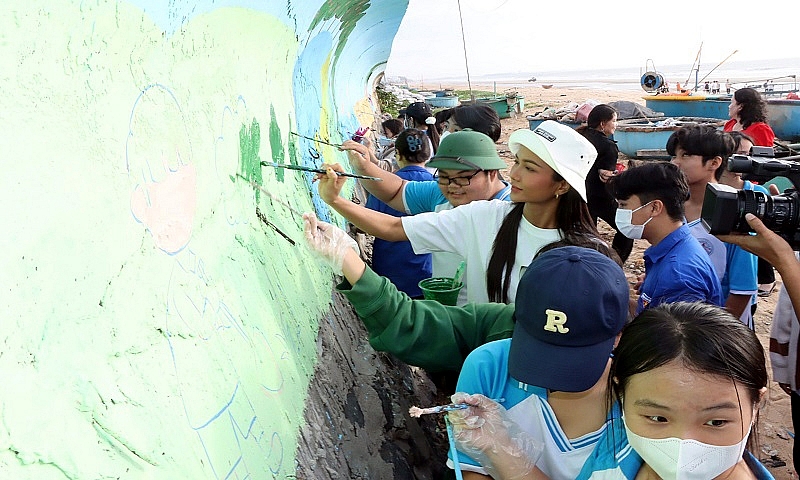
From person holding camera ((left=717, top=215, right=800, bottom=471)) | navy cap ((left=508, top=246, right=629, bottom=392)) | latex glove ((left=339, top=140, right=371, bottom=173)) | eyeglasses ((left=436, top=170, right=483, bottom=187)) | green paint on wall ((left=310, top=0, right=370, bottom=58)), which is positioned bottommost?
person holding camera ((left=717, top=215, right=800, bottom=471))

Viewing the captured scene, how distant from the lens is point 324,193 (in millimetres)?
2592

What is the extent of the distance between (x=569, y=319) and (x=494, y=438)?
14.8 inches

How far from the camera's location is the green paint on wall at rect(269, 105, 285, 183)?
3.46 m

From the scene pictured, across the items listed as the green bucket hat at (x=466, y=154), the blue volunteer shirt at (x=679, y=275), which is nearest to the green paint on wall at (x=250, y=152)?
the green bucket hat at (x=466, y=154)

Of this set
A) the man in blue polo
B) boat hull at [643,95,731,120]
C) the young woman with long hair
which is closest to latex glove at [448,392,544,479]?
the young woman with long hair

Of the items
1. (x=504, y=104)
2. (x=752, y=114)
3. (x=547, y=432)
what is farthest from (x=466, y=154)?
(x=504, y=104)

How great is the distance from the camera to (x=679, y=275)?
105 inches

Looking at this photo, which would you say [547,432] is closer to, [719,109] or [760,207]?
[760,207]

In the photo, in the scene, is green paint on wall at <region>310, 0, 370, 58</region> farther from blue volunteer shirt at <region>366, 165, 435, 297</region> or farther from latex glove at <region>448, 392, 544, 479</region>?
latex glove at <region>448, 392, 544, 479</region>

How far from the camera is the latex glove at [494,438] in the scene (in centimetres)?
166

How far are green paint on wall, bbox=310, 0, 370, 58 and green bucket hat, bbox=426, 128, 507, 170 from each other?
303 cm

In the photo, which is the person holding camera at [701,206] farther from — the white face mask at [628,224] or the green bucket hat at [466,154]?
the green bucket hat at [466,154]

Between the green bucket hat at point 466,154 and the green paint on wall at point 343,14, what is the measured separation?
9.93 feet

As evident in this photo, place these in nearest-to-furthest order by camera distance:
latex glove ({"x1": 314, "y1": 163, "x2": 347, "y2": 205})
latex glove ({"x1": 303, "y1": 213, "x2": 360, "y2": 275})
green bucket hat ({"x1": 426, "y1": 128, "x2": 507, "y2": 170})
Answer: latex glove ({"x1": 303, "y1": 213, "x2": 360, "y2": 275}), latex glove ({"x1": 314, "y1": 163, "x2": 347, "y2": 205}), green bucket hat ({"x1": 426, "y1": 128, "x2": 507, "y2": 170})
